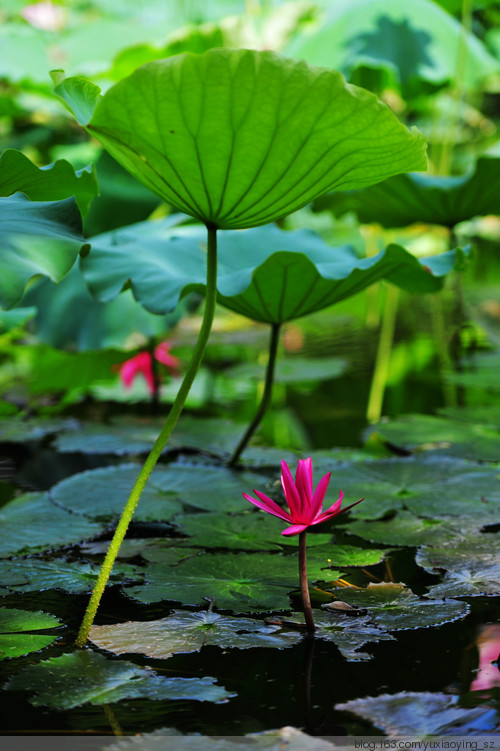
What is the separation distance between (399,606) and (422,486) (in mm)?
397

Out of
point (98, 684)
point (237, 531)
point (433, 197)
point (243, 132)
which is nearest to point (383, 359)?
point (433, 197)

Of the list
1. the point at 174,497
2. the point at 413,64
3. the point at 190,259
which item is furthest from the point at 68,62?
the point at 174,497

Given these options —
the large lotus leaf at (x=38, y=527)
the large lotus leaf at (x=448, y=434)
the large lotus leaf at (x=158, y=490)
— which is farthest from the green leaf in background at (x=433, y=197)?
the large lotus leaf at (x=38, y=527)

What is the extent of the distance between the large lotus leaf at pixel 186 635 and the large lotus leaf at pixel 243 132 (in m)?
0.41

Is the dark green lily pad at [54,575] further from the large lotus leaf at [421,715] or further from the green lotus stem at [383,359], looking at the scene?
the green lotus stem at [383,359]

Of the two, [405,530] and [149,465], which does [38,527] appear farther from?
[405,530]

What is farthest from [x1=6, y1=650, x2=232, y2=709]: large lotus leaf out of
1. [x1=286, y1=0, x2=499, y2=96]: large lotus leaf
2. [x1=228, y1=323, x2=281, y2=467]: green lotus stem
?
[x1=286, y1=0, x2=499, y2=96]: large lotus leaf

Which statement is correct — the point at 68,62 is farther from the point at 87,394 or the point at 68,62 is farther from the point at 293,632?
the point at 293,632

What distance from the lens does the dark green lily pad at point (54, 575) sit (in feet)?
2.79

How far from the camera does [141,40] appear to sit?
365cm

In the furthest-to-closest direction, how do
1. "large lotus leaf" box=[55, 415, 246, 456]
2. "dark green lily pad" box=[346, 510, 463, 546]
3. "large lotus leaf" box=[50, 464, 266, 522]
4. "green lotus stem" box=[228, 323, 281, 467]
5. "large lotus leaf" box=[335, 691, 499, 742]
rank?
"large lotus leaf" box=[55, 415, 246, 456]
"green lotus stem" box=[228, 323, 281, 467]
"large lotus leaf" box=[50, 464, 266, 522]
"dark green lily pad" box=[346, 510, 463, 546]
"large lotus leaf" box=[335, 691, 499, 742]

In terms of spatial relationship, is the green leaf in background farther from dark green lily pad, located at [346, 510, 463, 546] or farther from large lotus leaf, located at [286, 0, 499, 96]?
large lotus leaf, located at [286, 0, 499, 96]

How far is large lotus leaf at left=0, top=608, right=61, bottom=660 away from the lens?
70cm

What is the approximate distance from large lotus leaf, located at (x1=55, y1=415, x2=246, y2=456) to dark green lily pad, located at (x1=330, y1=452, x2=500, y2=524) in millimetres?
305
